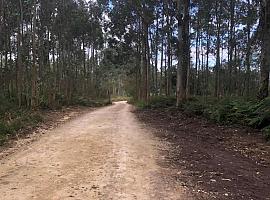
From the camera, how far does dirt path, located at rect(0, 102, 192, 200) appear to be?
5492 millimetres

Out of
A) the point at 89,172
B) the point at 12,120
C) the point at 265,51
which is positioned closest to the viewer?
the point at 89,172

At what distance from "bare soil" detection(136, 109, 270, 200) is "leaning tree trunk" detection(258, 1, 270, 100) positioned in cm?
232

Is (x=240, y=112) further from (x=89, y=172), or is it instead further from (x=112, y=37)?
(x=112, y=37)

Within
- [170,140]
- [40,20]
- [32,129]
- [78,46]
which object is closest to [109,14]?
[40,20]

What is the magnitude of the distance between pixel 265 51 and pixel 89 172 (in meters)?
9.12

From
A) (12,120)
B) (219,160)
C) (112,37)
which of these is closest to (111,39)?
(112,37)

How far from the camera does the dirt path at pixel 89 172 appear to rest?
18.0ft

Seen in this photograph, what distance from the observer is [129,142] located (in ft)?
33.0

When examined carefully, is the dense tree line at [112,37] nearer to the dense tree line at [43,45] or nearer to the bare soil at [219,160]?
the dense tree line at [43,45]

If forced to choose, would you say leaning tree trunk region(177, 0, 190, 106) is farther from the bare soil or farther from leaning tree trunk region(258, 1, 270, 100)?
the bare soil

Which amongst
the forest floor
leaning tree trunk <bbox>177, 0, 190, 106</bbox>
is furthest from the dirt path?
leaning tree trunk <bbox>177, 0, 190, 106</bbox>

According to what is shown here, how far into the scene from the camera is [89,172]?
22.0ft

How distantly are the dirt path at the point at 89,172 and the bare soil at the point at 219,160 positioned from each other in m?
0.36

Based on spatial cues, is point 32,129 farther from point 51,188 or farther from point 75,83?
point 75,83
